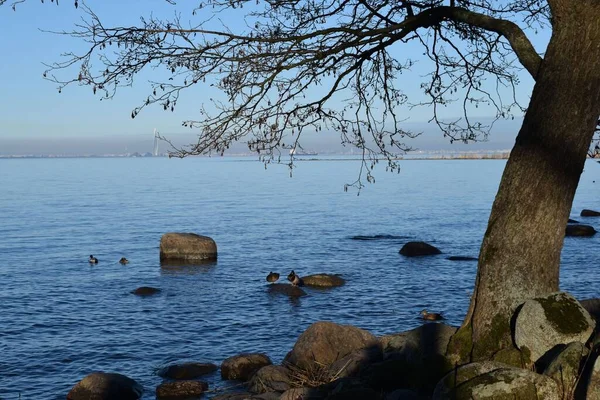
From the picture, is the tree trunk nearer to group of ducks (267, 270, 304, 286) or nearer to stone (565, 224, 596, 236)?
group of ducks (267, 270, 304, 286)

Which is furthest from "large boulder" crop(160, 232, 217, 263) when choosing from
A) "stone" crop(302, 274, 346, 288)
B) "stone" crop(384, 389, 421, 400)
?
"stone" crop(384, 389, 421, 400)

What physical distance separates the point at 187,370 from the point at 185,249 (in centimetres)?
1651

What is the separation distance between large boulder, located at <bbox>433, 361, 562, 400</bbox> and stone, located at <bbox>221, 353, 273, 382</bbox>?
8300 mm

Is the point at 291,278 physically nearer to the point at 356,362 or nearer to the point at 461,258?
the point at 461,258

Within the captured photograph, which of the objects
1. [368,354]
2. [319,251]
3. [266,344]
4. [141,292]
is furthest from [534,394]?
[319,251]

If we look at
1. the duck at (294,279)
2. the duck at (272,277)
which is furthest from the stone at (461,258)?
the duck at (272,277)

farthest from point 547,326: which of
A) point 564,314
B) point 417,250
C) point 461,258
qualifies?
point 417,250

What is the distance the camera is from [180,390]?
14891mm

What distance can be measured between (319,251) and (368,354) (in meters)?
24.2

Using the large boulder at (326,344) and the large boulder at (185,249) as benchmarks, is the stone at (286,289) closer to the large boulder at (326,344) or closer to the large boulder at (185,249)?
the large boulder at (185,249)

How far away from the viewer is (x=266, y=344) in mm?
18703

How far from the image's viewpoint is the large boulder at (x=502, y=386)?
7.54 meters

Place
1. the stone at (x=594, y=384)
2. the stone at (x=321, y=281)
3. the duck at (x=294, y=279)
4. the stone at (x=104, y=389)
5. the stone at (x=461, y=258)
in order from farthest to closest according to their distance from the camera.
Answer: the stone at (x=461, y=258), the stone at (x=321, y=281), the duck at (x=294, y=279), the stone at (x=104, y=389), the stone at (x=594, y=384)

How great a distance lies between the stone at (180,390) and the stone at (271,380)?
204cm
